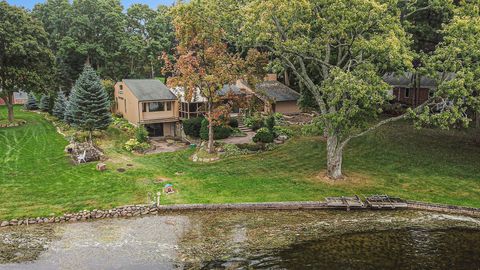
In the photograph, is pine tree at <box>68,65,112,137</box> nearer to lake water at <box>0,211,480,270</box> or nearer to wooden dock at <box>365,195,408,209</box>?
lake water at <box>0,211,480,270</box>

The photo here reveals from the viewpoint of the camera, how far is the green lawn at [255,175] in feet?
79.7

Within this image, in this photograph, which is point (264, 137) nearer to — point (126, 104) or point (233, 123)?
point (233, 123)

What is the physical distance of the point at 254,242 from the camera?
19.4m

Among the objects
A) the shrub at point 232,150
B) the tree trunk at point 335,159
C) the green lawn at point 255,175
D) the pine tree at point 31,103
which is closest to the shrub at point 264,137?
the green lawn at point 255,175

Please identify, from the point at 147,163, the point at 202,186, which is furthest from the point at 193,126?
the point at 202,186

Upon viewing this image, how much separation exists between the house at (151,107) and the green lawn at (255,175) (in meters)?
7.47

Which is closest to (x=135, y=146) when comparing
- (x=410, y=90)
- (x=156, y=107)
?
(x=156, y=107)

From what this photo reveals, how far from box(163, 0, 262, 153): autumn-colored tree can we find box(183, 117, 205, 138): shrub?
257 inches

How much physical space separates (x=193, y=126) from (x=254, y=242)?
2151 cm

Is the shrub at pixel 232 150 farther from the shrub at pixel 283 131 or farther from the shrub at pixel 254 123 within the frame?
the shrub at pixel 254 123

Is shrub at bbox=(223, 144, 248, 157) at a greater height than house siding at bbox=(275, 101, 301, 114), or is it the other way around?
house siding at bbox=(275, 101, 301, 114)

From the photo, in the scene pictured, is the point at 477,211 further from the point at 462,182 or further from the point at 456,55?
the point at 456,55

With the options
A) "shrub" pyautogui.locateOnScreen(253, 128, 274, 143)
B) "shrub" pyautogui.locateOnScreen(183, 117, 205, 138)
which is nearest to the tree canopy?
"shrub" pyautogui.locateOnScreen(183, 117, 205, 138)

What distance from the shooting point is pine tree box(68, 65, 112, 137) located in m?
36.7
